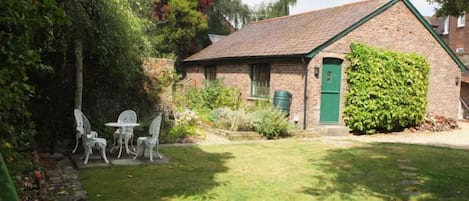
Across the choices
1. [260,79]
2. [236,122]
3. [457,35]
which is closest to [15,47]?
[236,122]

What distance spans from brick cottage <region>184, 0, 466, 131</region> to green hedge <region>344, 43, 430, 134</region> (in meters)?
0.43

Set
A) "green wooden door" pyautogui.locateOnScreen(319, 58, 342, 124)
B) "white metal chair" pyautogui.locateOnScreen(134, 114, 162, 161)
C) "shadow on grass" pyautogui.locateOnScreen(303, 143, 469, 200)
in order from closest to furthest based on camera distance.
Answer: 1. "shadow on grass" pyautogui.locateOnScreen(303, 143, 469, 200)
2. "white metal chair" pyautogui.locateOnScreen(134, 114, 162, 161)
3. "green wooden door" pyautogui.locateOnScreen(319, 58, 342, 124)

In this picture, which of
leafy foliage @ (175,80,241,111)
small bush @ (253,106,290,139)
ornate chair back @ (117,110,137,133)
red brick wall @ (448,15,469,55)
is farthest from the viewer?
red brick wall @ (448,15,469,55)

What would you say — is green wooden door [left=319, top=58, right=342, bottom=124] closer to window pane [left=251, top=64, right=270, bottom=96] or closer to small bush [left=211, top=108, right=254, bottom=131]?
window pane [left=251, top=64, right=270, bottom=96]

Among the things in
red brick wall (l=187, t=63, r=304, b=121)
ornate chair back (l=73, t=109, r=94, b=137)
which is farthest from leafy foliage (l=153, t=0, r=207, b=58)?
ornate chair back (l=73, t=109, r=94, b=137)

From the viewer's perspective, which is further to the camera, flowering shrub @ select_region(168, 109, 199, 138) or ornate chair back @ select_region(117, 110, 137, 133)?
flowering shrub @ select_region(168, 109, 199, 138)

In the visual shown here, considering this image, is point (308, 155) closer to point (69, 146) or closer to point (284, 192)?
point (284, 192)

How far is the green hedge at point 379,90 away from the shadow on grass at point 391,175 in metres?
3.85

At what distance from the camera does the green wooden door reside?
1509 centimetres

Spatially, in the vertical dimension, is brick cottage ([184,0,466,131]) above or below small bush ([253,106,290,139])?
above

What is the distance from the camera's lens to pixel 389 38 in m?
16.5

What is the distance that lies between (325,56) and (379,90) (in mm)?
2450

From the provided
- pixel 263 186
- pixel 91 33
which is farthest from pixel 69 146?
pixel 263 186

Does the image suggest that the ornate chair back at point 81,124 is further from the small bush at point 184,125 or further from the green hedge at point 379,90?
the green hedge at point 379,90
